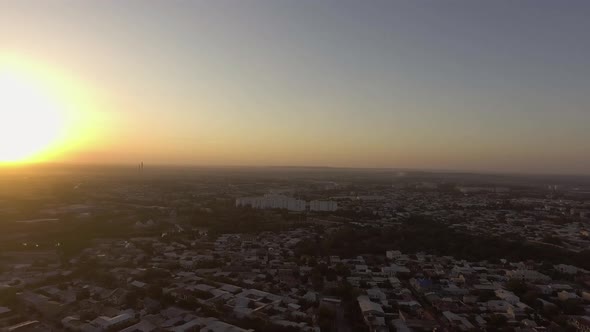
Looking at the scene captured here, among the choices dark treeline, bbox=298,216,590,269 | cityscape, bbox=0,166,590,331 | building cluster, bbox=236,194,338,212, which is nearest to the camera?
cityscape, bbox=0,166,590,331

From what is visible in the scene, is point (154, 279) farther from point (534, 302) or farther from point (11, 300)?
point (534, 302)

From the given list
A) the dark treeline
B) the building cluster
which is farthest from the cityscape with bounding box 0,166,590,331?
the building cluster

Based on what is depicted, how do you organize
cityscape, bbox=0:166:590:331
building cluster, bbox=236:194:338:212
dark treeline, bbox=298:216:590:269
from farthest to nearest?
building cluster, bbox=236:194:338:212 < dark treeline, bbox=298:216:590:269 < cityscape, bbox=0:166:590:331

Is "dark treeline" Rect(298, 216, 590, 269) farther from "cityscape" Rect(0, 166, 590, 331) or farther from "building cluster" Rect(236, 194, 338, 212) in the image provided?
"building cluster" Rect(236, 194, 338, 212)

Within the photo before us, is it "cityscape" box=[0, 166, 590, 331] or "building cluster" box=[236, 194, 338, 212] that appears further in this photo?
"building cluster" box=[236, 194, 338, 212]

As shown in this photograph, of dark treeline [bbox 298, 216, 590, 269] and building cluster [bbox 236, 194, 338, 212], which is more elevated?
building cluster [bbox 236, 194, 338, 212]

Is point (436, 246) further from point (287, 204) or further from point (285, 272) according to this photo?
point (287, 204)

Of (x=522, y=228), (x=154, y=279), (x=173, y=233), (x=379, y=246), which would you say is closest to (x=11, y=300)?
(x=154, y=279)

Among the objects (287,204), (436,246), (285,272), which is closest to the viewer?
(285,272)

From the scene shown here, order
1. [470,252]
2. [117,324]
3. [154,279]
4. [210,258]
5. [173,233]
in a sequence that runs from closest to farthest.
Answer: [117,324], [154,279], [210,258], [470,252], [173,233]

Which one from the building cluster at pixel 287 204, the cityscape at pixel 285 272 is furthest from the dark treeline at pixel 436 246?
the building cluster at pixel 287 204

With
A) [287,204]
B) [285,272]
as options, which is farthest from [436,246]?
[287,204]
